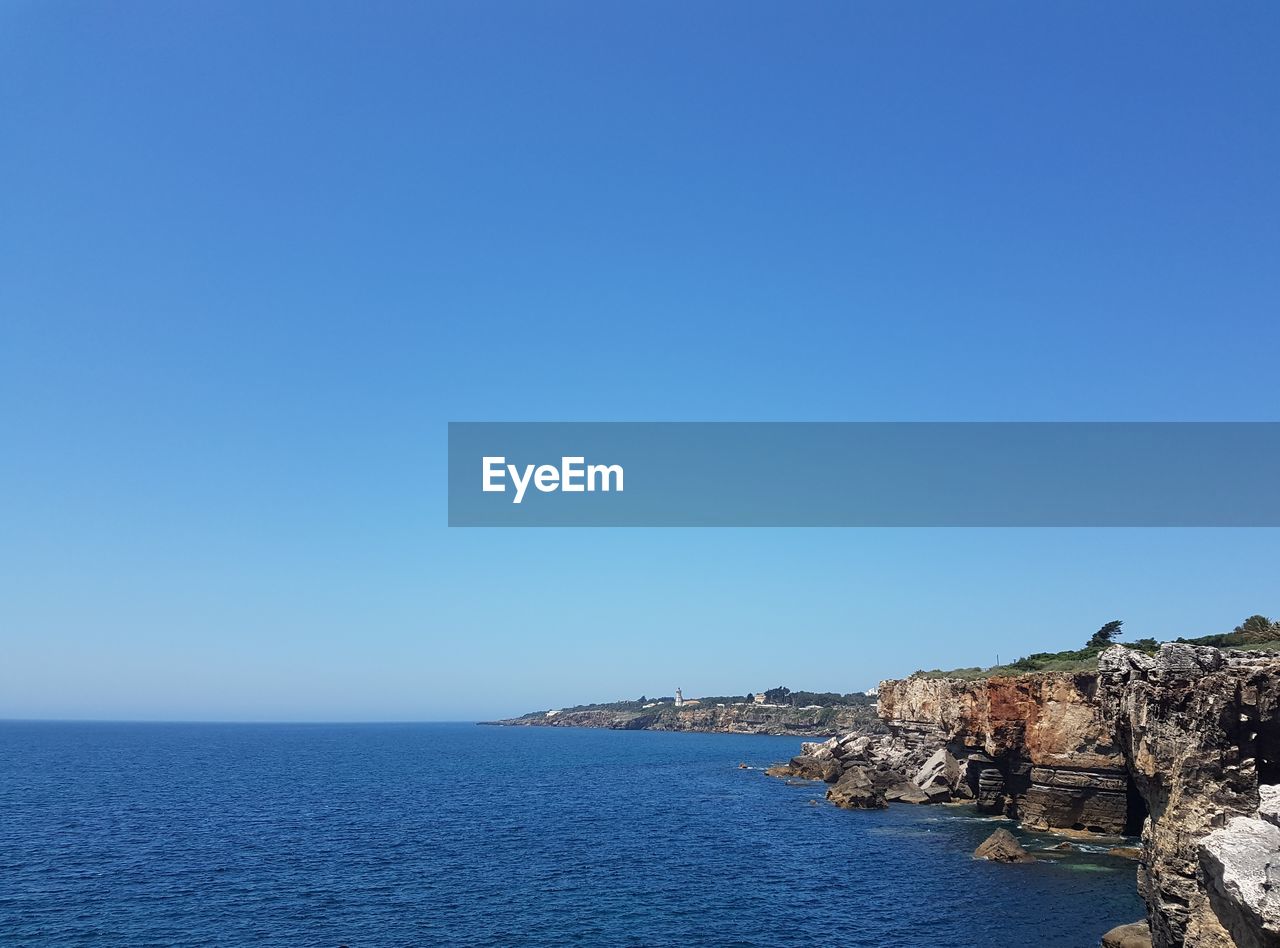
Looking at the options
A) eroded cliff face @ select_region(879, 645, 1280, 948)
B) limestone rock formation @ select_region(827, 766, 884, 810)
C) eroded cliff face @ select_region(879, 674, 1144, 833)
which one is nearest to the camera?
eroded cliff face @ select_region(879, 645, 1280, 948)

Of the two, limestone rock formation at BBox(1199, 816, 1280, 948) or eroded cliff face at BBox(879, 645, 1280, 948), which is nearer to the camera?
limestone rock formation at BBox(1199, 816, 1280, 948)

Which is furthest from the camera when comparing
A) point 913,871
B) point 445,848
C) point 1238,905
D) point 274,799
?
point 274,799

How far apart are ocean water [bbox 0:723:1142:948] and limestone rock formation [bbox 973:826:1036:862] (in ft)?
4.32

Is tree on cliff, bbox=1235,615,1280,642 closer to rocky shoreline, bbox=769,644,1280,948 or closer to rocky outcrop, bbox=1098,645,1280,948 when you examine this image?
rocky shoreline, bbox=769,644,1280,948

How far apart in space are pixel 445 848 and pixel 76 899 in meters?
25.6

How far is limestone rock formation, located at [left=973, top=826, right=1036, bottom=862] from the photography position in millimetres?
57200

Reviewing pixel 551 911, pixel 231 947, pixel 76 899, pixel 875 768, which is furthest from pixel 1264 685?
pixel 875 768

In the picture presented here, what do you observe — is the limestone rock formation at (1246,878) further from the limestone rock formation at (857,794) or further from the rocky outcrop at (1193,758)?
the limestone rock formation at (857,794)

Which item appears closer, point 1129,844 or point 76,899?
point 76,899

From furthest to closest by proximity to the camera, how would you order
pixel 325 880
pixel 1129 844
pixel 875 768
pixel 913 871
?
pixel 875 768 → pixel 1129 844 → pixel 913 871 → pixel 325 880

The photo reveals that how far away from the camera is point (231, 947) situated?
39.1 m

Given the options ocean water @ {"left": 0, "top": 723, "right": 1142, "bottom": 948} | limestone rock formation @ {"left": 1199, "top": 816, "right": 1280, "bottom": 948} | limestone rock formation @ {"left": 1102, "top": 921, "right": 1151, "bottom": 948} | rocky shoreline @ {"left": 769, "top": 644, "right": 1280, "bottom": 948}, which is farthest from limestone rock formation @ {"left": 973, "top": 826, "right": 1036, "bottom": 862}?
limestone rock formation @ {"left": 1199, "top": 816, "right": 1280, "bottom": 948}

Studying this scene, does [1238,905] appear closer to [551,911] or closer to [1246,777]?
[1246,777]

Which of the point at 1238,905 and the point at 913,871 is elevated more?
the point at 1238,905
